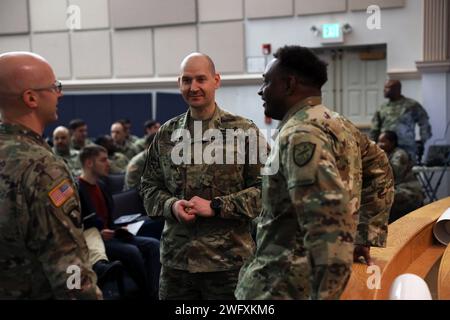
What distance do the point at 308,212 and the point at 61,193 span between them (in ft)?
2.17

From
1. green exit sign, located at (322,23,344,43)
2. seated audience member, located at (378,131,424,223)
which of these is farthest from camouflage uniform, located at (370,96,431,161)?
seated audience member, located at (378,131,424,223)

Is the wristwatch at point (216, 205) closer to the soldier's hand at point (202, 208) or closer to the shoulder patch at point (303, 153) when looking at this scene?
the soldier's hand at point (202, 208)

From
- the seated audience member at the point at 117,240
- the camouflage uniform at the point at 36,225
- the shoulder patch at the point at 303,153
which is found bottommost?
the seated audience member at the point at 117,240

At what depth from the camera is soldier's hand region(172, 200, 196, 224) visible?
226 cm

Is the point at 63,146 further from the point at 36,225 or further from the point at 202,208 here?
the point at 36,225

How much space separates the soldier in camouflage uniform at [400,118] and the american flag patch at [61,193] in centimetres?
630

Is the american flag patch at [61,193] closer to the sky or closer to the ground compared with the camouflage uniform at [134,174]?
closer to the sky

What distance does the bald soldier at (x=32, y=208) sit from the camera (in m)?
1.48

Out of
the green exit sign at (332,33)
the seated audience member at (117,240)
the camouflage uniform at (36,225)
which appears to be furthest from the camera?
the green exit sign at (332,33)

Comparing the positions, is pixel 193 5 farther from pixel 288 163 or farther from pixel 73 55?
pixel 288 163

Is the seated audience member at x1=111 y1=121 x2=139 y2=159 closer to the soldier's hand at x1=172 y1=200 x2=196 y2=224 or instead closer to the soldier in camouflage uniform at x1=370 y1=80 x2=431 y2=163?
the soldier in camouflage uniform at x1=370 y1=80 x2=431 y2=163

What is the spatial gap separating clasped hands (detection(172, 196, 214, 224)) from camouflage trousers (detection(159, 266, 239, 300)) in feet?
0.78

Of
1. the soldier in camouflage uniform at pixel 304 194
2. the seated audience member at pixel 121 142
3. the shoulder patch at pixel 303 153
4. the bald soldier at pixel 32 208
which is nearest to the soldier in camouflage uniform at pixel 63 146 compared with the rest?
the seated audience member at pixel 121 142

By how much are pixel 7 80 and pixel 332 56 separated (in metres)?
7.79
